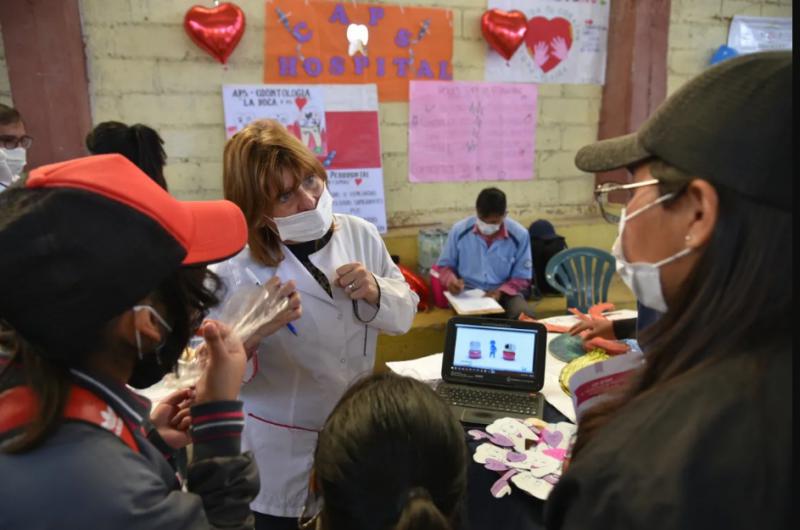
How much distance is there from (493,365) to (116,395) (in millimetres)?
1068

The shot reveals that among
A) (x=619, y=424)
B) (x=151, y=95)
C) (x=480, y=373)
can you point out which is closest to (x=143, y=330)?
(x=619, y=424)

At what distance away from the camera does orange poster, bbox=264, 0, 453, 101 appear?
3.26 metres

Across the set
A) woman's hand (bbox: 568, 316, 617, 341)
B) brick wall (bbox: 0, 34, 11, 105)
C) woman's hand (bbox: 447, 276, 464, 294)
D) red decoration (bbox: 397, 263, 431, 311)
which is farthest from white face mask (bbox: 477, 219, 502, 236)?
brick wall (bbox: 0, 34, 11, 105)

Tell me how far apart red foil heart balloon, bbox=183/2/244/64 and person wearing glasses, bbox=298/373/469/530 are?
2924 millimetres

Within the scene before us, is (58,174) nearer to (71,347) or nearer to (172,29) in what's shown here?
(71,347)

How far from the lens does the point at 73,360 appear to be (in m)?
0.69

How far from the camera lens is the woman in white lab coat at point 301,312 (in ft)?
4.54

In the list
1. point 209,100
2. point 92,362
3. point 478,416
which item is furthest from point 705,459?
point 209,100

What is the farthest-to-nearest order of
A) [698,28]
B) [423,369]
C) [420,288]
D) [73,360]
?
[698,28] < [420,288] < [423,369] < [73,360]

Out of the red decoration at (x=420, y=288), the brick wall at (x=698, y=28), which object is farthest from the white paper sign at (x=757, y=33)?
the red decoration at (x=420, y=288)

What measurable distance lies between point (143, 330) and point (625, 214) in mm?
752

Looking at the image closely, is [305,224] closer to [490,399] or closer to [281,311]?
[281,311]

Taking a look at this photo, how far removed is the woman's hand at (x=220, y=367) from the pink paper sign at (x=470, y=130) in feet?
9.71

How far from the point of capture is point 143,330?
2.46 ft
